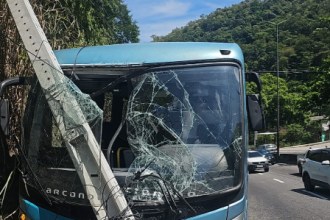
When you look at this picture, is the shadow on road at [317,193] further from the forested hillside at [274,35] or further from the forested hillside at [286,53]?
the forested hillside at [274,35]

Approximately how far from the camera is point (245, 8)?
319ft

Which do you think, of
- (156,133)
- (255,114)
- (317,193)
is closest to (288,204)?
(317,193)

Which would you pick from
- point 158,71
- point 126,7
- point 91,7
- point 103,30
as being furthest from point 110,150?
point 126,7

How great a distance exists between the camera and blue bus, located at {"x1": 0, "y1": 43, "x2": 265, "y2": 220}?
11.7 ft

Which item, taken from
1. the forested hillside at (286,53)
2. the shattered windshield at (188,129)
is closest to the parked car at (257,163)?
the shattered windshield at (188,129)

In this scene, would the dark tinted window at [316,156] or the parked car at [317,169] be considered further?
the dark tinted window at [316,156]

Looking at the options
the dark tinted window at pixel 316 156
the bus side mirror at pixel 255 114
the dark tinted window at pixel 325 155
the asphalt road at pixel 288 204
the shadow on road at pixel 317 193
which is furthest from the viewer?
the dark tinted window at pixel 316 156

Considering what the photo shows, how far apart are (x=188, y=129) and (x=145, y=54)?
3.07ft

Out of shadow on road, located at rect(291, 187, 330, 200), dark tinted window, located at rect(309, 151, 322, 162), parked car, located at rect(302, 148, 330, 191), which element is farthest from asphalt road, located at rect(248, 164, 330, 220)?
dark tinted window, located at rect(309, 151, 322, 162)

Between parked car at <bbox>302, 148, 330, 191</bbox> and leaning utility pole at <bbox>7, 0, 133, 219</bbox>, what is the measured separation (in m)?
11.0

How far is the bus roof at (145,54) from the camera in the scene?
13.7 feet

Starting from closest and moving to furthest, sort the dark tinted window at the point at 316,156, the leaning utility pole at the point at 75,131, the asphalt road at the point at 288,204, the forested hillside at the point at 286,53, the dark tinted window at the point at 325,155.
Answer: the leaning utility pole at the point at 75,131 → the asphalt road at the point at 288,204 → the dark tinted window at the point at 325,155 → the dark tinted window at the point at 316,156 → the forested hillside at the point at 286,53

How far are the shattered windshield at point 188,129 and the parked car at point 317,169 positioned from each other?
33.1ft

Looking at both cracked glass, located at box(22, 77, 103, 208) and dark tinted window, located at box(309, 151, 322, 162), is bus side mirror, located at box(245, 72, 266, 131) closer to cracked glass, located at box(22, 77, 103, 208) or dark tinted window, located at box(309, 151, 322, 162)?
cracked glass, located at box(22, 77, 103, 208)
